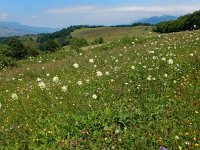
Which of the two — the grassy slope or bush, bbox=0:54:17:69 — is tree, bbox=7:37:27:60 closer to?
bush, bbox=0:54:17:69

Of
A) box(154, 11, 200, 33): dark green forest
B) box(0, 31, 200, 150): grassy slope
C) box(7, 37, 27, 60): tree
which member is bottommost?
box(7, 37, 27, 60): tree

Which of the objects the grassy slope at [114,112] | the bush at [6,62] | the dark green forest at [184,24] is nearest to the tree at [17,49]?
the dark green forest at [184,24]

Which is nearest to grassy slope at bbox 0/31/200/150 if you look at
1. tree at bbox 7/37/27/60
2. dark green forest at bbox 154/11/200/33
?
dark green forest at bbox 154/11/200/33

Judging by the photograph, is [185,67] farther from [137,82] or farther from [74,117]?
[74,117]

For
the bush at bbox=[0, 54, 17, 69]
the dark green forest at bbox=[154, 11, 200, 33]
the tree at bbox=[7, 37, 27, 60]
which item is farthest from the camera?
the tree at bbox=[7, 37, 27, 60]

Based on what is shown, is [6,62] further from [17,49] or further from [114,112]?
[17,49]

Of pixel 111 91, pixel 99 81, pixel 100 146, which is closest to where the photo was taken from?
pixel 100 146

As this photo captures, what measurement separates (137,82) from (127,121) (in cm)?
268

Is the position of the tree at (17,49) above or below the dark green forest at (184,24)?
below

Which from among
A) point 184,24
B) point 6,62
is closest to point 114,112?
point 6,62

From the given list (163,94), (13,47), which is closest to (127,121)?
(163,94)

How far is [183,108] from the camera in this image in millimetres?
7539

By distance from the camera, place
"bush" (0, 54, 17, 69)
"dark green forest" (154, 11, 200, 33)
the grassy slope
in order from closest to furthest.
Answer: the grassy slope < "bush" (0, 54, 17, 69) < "dark green forest" (154, 11, 200, 33)

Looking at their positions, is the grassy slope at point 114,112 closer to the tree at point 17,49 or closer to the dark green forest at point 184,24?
the dark green forest at point 184,24
